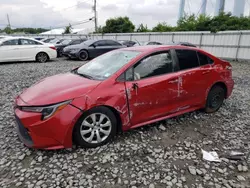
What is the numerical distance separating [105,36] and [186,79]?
2400 centimetres

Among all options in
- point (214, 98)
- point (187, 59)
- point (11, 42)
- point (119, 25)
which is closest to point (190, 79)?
point (187, 59)

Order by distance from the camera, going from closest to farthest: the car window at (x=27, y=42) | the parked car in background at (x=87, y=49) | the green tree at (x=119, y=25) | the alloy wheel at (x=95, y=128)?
1. the alloy wheel at (x=95, y=128)
2. the car window at (x=27, y=42)
3. the parked car in background at (x=87, y=49)
4. the green tree at (x=119, y=25)

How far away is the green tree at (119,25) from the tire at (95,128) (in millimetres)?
31260

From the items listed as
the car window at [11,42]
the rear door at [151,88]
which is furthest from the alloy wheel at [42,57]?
the rear door at [151,88]

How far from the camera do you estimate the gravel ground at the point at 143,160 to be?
91.4 inches

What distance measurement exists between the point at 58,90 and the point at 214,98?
3141mm

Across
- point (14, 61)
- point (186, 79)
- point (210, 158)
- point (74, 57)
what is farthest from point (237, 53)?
point (14, 61)

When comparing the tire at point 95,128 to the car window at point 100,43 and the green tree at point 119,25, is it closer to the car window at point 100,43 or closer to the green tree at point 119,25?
the car window at point 100,43

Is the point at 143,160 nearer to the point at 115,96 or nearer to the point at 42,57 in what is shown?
the point at 115,96

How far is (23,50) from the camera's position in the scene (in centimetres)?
1028

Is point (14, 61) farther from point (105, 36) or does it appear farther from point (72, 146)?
point (105, 36)

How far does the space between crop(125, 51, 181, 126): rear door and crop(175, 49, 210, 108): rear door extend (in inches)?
6.8

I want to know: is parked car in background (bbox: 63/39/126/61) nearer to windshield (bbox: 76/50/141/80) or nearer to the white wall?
the white wall

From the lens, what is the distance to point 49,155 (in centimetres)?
274
